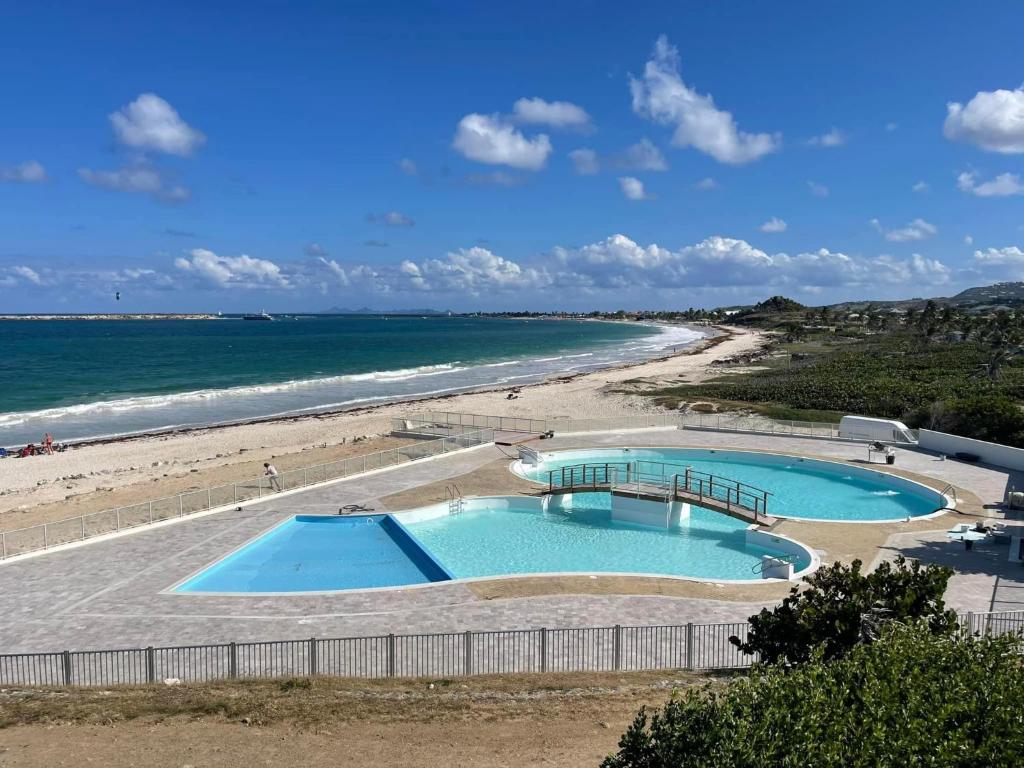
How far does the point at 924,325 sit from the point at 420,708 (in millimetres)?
108815

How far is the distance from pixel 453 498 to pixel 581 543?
5598 millimetres

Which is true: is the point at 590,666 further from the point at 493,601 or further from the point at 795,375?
the point at 795,375

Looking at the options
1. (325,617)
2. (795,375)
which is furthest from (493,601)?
(795,375)

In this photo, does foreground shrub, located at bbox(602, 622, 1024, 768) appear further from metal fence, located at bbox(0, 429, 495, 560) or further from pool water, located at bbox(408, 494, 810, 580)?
metal fence, located at bbox(0, 429, 495, 560)

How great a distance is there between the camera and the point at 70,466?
3869 centimetres

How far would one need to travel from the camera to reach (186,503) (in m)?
→ 24.7

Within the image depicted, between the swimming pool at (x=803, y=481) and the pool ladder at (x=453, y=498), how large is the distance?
160 inches

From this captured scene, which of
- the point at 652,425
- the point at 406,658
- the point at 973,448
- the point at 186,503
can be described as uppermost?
the point at 973,448

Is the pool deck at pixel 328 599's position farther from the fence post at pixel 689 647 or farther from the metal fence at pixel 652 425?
the metal fence at pixel 652 425

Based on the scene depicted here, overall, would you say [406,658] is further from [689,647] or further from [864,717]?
[864,717]

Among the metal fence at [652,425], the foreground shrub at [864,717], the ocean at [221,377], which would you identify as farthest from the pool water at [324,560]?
the ocean at [221,377]

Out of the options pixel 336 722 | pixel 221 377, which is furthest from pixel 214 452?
pixel 221 377

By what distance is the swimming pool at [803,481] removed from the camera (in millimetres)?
26734

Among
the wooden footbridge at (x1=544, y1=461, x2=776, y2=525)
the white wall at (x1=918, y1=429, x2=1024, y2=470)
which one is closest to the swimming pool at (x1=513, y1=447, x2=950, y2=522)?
the wooden footbridge at (x1=544, y1=461, x2=776, y2=525)
